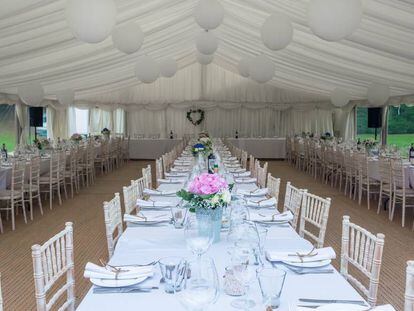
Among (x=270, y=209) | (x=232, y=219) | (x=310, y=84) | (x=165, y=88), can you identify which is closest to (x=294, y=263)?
(x=232, y=219)

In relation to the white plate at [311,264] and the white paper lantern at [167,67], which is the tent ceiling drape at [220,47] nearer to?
the white paper lantern at [167,67]

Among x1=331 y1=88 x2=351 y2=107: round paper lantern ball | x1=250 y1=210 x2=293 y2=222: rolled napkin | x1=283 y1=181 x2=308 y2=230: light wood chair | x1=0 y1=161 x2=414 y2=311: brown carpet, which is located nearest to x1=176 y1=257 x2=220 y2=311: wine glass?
x1=250 y1=210 x2=293 y2=222: rolled napkin

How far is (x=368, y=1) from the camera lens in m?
5.25

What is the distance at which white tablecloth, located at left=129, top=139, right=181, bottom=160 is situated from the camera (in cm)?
1634

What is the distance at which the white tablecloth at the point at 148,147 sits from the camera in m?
16.3

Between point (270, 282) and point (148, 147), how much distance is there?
48.6 ft

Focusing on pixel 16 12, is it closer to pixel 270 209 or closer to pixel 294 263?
pixel 270 209

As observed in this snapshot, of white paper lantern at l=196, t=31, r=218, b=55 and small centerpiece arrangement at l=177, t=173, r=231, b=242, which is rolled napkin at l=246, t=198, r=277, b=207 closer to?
small centerpiece arrangement at l=177, t=173, r=231, b=242

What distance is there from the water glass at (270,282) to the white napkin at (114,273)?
1.98ft

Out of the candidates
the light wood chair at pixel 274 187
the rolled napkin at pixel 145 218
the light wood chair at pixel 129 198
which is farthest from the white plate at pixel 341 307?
the light wood chair at pixel 274 187

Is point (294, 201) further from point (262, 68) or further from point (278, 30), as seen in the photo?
point (262, 68)

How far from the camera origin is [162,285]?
2121 mm

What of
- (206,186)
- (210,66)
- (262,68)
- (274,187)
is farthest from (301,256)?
(210,66)

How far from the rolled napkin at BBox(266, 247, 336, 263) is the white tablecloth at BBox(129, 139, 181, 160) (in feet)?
45.7
